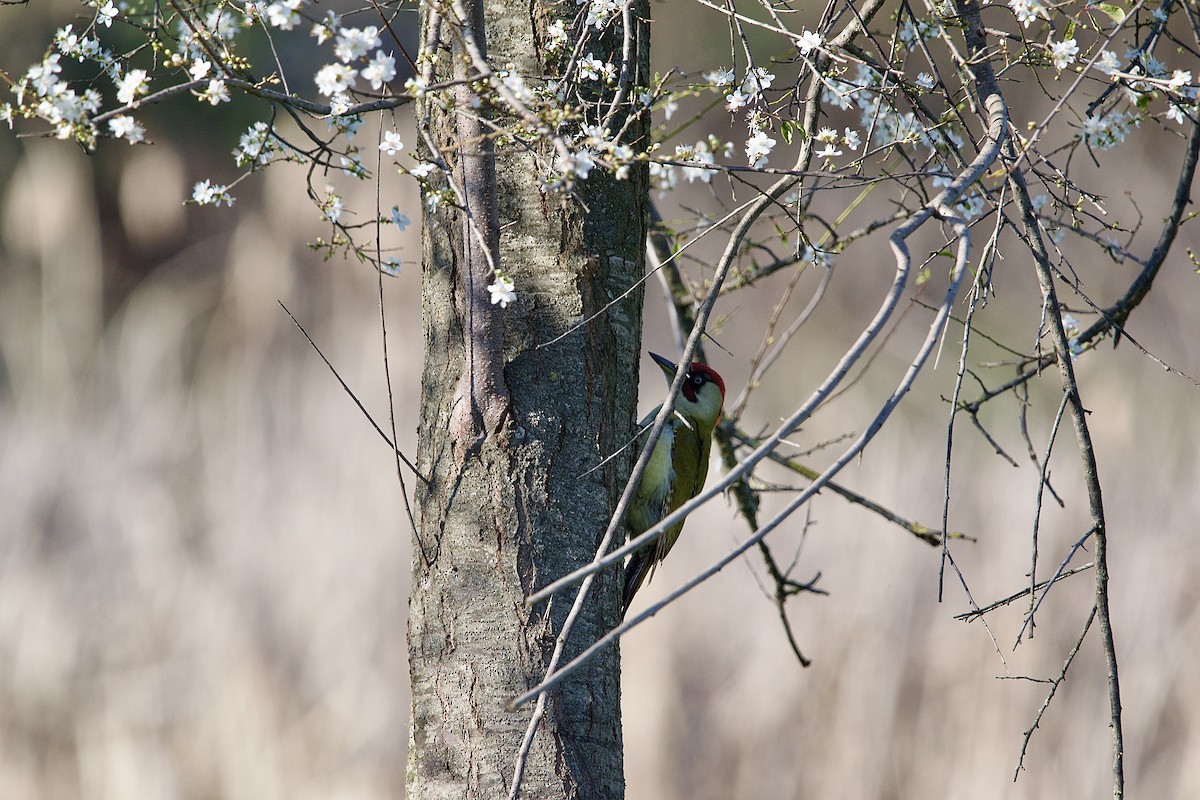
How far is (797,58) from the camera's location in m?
1.75

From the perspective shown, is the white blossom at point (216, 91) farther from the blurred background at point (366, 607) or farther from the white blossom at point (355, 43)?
the blurred background at point (366, 607)

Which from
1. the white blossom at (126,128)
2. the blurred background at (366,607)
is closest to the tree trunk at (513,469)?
the white blossom at (126,128)

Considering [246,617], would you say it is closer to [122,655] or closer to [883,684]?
[122,655]

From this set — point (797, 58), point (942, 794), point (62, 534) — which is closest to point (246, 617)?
point (62, 534)

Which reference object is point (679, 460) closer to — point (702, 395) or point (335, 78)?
point (702, 395)

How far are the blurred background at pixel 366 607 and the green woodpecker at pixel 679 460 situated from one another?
24 centimetres

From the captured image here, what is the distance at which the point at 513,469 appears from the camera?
1.68 m

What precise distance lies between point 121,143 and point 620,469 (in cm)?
948

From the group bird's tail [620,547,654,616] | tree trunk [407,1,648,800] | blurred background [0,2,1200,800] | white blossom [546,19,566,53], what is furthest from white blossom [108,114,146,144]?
blurred background [0,2,1200,800]

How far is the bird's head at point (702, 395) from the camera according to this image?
3.23 meters

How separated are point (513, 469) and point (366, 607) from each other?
8.49 feet

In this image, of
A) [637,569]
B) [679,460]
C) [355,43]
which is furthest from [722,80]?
[679,460]

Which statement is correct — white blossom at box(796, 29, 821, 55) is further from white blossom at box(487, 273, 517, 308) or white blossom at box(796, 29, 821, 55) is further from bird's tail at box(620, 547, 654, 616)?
bird's tail at box(620, 547, 654, 616)

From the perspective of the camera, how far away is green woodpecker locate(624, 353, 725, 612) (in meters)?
3.23
